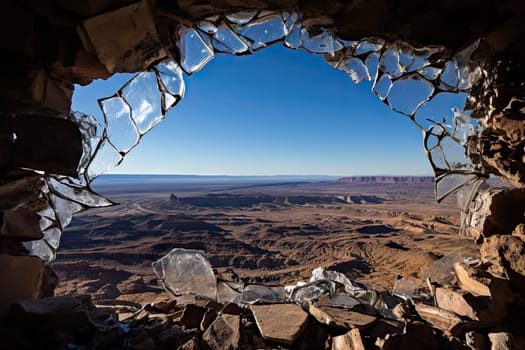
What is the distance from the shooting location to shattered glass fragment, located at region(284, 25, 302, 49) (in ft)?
5.89

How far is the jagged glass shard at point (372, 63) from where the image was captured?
77.0 inches

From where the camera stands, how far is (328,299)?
8.11 ft

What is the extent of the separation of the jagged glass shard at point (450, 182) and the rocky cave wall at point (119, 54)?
27cm

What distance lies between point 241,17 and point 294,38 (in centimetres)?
39

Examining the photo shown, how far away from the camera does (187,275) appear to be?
326cm

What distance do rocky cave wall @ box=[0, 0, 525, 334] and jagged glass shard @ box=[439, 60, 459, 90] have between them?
0.07m

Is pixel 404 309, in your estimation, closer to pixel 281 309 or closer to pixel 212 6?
pixel 281 309

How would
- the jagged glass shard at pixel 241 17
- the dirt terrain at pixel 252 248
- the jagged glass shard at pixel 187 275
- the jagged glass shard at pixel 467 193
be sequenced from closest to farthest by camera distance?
the jagged glass shard at pixel 241 17 → the jagged glass shard at pixel 467 193 → the jagged glass shard at pixel 187 275 → the dirt terrain at pixel 252 248

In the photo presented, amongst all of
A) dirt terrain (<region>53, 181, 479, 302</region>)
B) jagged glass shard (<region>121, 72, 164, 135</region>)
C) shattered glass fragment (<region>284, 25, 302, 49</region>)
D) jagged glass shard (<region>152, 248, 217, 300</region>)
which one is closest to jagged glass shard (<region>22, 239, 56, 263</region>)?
jagged glass shard (<region>121, 72, 164, 135</region>)

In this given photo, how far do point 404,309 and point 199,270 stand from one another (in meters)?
2.21

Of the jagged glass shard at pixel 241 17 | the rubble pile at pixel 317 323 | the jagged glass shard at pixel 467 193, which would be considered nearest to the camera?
the rubble pile at pixel 317 323

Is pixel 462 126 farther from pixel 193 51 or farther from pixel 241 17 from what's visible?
pixel 193 51

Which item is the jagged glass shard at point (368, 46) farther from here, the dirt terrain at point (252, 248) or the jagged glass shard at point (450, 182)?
the dirt terrain at point (252, 248)

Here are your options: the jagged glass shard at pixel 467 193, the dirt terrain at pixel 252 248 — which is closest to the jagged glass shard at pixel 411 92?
the jagged glass shard at pixel 467 193
